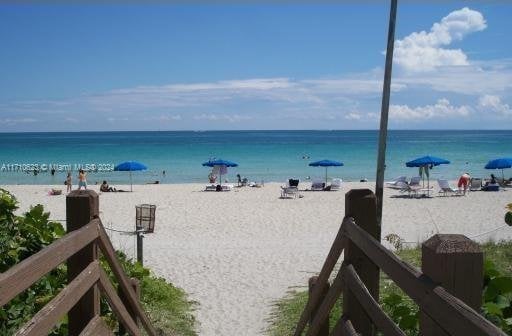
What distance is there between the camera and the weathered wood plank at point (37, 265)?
1628mm

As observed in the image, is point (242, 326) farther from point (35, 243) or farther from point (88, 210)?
point (88, 210)

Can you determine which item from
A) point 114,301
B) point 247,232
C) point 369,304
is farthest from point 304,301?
point 247,232

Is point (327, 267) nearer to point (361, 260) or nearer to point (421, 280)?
point (361, 260)

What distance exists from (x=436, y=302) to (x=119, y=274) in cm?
244

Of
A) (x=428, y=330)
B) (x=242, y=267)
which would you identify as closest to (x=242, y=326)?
(x=242, y=267)

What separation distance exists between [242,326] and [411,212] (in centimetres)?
1377

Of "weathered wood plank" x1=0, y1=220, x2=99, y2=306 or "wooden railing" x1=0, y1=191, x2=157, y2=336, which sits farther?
"wooden railing" x1=0, y1=191, x2=157, y2=336

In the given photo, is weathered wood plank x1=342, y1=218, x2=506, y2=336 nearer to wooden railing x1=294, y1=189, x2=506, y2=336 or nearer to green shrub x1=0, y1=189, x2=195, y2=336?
wooden railing x1=294, y1=189, x2=506, y2=336

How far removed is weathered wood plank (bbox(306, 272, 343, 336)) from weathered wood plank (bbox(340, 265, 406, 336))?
0.13 m

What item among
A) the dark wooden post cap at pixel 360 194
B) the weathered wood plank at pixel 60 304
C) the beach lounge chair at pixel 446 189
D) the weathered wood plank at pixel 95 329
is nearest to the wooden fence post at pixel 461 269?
→ the weathered wood plank at pixel 60 304

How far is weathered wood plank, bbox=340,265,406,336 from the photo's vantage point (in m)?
1.92

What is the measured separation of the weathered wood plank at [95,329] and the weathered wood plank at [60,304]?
185 mm

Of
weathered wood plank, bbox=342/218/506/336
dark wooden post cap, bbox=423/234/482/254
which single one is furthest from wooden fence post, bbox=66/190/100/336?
dark wooden post cap, bbox=423/234/482/254

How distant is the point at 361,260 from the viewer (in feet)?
9.49
